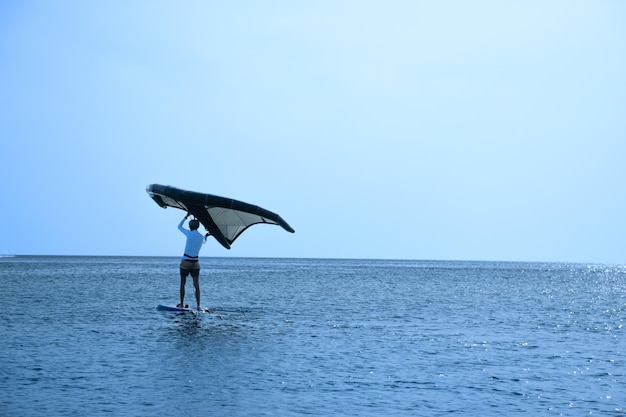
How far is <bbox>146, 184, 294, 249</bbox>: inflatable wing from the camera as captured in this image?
21062 millimetres

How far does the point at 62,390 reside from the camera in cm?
1121

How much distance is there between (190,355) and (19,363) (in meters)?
3.25

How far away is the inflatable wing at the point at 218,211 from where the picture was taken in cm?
2106

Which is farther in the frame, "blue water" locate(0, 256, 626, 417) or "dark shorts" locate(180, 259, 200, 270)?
"dark shorts" locate(180, 259, 200, 270)

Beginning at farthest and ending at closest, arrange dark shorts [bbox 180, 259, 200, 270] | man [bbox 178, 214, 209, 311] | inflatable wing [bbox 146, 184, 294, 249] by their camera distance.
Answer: dark shorts [bbox 180, 259, 200, 270]
man [bbox 178, 214, 209, 311]
inflatable wing [bbox 146, 184, 294, 249]

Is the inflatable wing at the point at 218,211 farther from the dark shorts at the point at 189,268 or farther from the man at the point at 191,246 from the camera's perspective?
the dark shorts at the point at 189,268

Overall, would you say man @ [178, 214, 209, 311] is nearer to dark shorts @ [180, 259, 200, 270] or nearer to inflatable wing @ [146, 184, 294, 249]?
dark shorts @ [180, 259, 200, 270]

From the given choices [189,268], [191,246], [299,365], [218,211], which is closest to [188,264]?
[189,268]

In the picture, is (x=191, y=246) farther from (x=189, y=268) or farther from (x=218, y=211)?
(x=218, y=211)

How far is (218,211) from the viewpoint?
2264cm

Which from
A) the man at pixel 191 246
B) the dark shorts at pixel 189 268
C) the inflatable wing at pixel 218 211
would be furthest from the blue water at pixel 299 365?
the inflatable wing at pixel 218 211

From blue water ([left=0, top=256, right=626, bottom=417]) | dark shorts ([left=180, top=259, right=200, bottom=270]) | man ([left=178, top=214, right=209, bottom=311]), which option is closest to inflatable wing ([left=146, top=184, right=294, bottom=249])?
man ([left=178, top=214, right=209, bottom=311])

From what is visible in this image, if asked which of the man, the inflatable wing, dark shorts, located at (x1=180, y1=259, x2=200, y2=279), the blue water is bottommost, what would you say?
the blue water

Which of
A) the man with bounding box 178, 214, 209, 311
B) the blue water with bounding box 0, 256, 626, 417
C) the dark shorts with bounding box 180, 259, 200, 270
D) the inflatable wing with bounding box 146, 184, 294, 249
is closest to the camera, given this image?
the blue water with bounding box 0, 256, 626, 417
